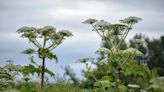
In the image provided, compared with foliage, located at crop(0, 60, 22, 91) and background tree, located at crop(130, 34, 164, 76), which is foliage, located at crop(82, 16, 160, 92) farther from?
background tree, located at crop(130, 34, 164, 76)

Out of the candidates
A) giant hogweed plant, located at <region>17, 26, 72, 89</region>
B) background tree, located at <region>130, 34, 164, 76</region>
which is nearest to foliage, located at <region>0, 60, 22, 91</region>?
giant hogweed plant, located at <region>17, 26, 72, 89</region>

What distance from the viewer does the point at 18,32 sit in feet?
29.3

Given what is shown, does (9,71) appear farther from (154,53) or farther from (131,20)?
(154,53)

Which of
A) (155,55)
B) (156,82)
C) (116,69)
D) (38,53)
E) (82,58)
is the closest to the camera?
(38,53)

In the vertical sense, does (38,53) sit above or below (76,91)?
above

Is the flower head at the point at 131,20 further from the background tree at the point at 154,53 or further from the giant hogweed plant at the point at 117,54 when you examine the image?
the background tree at the point at 154,53

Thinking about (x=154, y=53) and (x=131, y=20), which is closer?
(x=131, y=20)

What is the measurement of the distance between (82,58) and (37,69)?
215 centimetres

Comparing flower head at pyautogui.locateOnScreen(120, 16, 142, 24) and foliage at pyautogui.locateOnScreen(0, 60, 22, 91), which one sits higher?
flower head at pyautogui.locateOnScreen(120, 16, 142, 24)

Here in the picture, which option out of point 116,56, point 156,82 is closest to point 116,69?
point 116,56

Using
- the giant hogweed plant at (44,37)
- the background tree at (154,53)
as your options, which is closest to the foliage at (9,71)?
the giant hogweed plant at (44,37)

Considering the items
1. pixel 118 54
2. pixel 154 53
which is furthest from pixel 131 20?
pixel 154 53

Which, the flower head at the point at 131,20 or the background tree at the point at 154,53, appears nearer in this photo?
the flower head at the point at 131,20

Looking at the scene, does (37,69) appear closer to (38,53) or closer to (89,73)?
(38,53)
